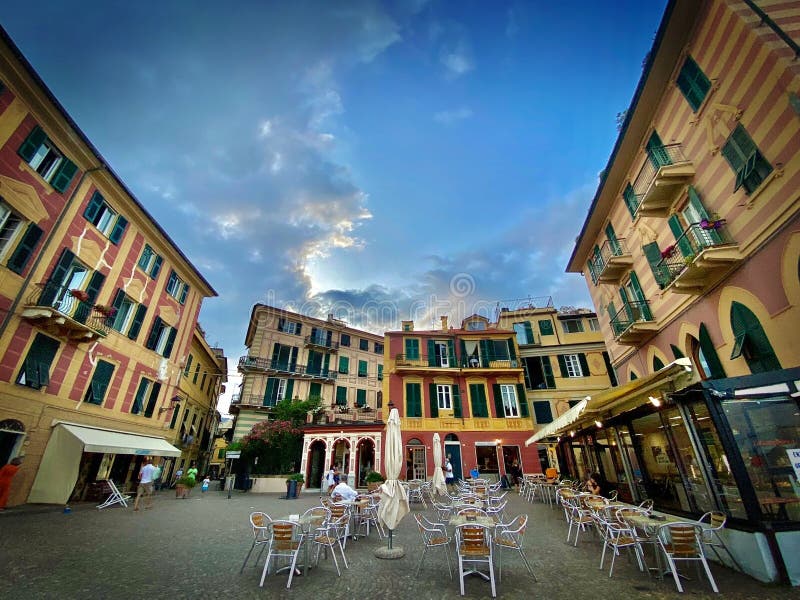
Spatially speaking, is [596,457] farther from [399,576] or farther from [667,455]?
[399,576]

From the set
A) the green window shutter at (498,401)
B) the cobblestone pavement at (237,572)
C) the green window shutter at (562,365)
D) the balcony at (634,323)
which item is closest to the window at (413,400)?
the green window shutter at (498,401)

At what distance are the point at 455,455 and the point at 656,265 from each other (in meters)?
15.0

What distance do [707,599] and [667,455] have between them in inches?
156

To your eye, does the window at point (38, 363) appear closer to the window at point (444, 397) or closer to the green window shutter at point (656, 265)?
the window at point (444, 397)

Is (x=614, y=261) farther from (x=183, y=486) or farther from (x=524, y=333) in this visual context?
(x=183, y=486)

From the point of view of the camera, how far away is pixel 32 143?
10.5m

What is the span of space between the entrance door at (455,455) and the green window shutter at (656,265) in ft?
47.3

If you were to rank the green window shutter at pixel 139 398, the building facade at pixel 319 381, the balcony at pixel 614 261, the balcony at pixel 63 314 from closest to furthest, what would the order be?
the balcony at pixel 63 314, the balcony at pixel 614 261, the green window shutter at pixel 139 398, the building facade at pixel 319 381

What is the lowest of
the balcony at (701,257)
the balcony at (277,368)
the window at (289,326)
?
the balcony at (701,257)

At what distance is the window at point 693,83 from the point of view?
28.1 ft

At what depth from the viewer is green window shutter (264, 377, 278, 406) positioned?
2486 centimetres

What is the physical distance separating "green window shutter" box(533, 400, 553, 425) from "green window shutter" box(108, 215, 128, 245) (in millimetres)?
23881

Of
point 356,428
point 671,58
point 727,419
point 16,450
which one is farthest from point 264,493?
point 671,58

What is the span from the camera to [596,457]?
1211cm
